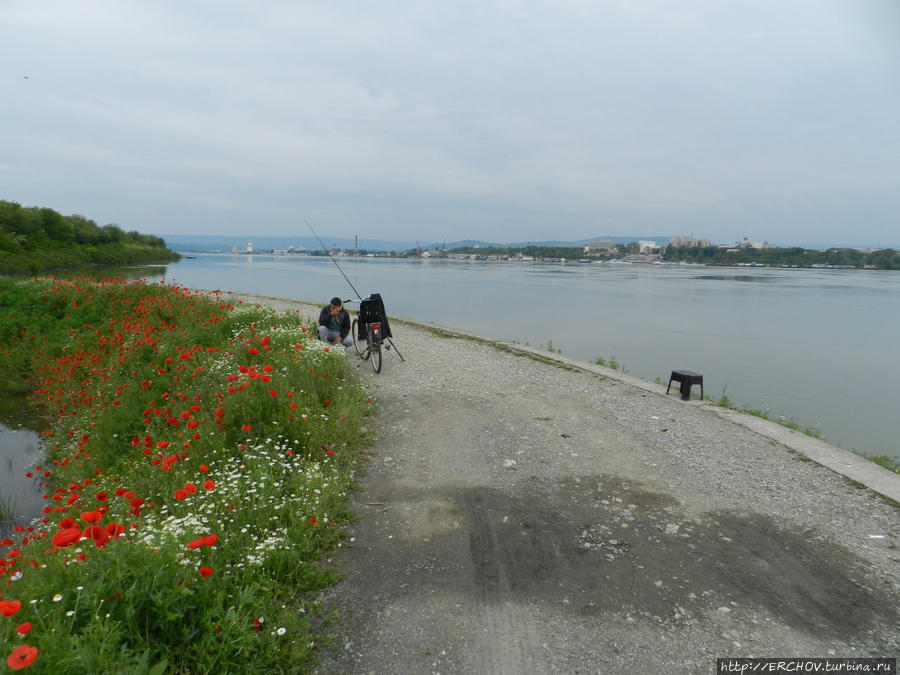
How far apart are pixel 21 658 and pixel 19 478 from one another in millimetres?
7166

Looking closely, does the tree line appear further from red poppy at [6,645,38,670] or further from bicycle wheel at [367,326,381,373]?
red poppy at [6,645,38,670]

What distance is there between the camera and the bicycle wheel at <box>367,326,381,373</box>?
10117 mm

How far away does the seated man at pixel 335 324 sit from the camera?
10.6 m

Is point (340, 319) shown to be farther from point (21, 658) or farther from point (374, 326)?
point (21, 658)

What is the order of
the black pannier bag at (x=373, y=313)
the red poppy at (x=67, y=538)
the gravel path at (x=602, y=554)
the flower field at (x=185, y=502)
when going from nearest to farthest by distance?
the red poppy at (x=67, y=538), the flower field at (x=185, y=502), the gravel path at (x=602, y=554), the black pannier bag at (x=373, y=313)

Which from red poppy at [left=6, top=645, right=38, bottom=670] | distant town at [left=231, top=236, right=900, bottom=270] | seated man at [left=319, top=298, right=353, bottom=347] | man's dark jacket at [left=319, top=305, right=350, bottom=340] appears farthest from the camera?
distant town at [left=231, top=236, right=900, bottom=270]

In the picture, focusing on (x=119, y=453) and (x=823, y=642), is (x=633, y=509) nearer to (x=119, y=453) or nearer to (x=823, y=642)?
(x=823, y=642)

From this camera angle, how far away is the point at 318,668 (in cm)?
300

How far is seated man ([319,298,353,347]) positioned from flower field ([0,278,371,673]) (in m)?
0.71

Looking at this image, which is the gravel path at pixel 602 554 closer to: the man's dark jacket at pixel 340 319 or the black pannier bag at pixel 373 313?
the black pannier bag at pixel 373 313

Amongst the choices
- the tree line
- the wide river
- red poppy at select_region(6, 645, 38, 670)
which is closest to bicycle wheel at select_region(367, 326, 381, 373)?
the wide river

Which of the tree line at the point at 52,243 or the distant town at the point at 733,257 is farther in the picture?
the distant town at the point at 733,257

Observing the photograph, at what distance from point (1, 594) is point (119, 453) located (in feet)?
14.4

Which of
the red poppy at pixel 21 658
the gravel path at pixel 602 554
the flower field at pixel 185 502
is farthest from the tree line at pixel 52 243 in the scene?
the red poppy at pixel 21 658
